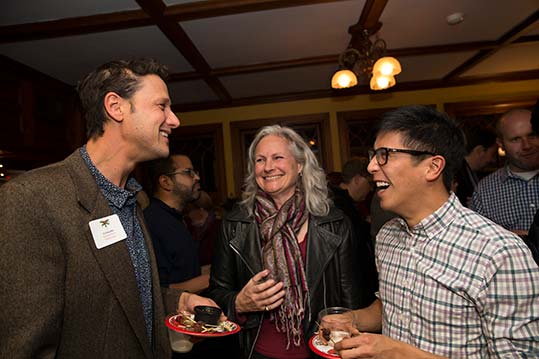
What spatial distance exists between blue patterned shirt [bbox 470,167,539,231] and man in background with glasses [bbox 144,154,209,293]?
2241 mm

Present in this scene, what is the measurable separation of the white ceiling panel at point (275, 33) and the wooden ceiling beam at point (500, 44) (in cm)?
192

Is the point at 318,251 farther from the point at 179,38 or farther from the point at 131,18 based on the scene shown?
the point at 179,38

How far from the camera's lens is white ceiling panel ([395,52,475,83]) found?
480cm

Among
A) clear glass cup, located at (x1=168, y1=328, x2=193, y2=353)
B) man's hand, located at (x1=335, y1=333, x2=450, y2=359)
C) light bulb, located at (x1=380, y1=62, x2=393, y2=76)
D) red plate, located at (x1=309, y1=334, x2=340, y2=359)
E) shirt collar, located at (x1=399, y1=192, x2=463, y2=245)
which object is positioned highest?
light bulb, located at (x1=380, y1=62, x2=393, y2=76)

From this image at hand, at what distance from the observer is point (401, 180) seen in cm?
123

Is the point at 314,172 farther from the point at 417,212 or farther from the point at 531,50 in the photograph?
the point at 531,50

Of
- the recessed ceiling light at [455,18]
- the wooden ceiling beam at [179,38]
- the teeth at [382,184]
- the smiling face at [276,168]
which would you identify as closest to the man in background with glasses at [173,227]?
A: the smiling face at [276,168]

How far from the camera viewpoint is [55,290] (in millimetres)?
980

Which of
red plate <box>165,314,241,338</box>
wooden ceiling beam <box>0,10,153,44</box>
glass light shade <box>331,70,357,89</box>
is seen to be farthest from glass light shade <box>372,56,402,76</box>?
red plate <box>165,314,241,338</box>

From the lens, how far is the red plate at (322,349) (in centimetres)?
113

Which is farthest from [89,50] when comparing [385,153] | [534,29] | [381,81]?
[534,29]

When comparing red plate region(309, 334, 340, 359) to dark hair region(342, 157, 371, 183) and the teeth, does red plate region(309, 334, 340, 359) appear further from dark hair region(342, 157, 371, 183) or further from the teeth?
dark hair region(342, 157, 371, 183)

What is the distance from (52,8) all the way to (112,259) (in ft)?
8.76

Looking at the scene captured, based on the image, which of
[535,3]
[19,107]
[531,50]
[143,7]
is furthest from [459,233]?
[531,50]
